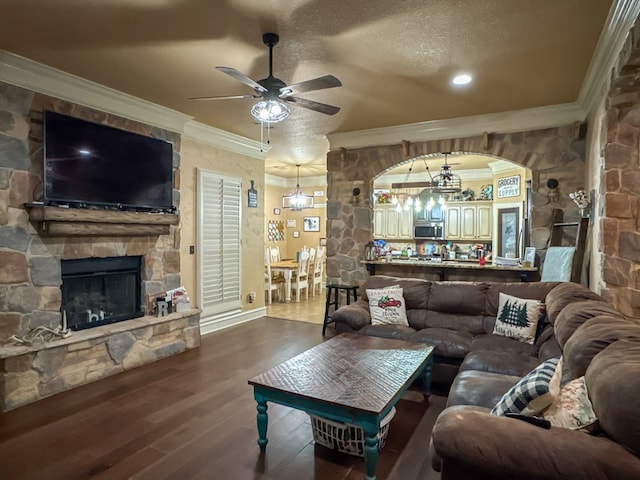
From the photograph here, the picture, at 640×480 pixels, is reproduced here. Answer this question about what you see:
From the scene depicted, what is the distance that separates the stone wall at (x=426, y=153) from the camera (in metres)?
4.37

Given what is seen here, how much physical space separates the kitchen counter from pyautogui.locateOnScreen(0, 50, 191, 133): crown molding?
10.1ft

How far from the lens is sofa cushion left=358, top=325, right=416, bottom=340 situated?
3645 mm

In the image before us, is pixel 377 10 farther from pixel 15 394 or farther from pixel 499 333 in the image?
pixel 15 394

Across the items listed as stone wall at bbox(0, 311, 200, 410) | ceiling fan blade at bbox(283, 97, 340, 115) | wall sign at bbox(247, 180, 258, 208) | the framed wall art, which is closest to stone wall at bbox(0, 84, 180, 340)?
stone wall at bbox(0, 311, 200, 410)

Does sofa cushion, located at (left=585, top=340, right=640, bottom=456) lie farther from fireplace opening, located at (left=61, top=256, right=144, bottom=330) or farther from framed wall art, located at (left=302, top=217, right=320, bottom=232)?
framed wall art, located at (left=302, top=217, right=320, bottom=232)

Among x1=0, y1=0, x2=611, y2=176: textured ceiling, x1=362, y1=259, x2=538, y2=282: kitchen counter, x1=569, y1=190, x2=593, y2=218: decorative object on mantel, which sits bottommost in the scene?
x1=362, y1=259, x2=538, y2=282: kitchen counter

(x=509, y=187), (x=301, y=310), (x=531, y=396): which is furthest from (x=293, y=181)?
(x=531, y=396)

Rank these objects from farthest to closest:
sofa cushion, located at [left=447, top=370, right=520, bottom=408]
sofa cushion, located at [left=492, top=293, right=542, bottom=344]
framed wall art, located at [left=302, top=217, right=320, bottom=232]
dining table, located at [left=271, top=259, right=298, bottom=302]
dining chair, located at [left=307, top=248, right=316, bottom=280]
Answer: framed wall art, located at [left=302, top=217, right=320, bottom=232], dining chair, located at [left=307, top=248, right=316, bottom=280], dining table, located at [left=271, top=259, right=298, bottom=302], sofa cushion, located at [left=492, top=293, right=542, bottom=344], sofa cushion, located at [left=447, top=370, right=520, bottom=408]

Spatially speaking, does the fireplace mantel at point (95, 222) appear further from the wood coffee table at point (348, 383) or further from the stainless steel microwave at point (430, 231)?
the stainless steel microwave at point (430, 231)

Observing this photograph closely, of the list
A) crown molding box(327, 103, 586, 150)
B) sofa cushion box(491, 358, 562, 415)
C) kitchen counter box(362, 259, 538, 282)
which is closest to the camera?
sofa cushion box(491, 358, 562, 415)

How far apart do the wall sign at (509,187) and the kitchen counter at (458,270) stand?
2924 mm

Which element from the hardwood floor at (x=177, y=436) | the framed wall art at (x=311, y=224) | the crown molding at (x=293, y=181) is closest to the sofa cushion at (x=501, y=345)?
the hardwood floor at (x=177, y=436)

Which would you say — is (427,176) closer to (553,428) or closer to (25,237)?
(25,237)

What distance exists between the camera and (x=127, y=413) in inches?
114
